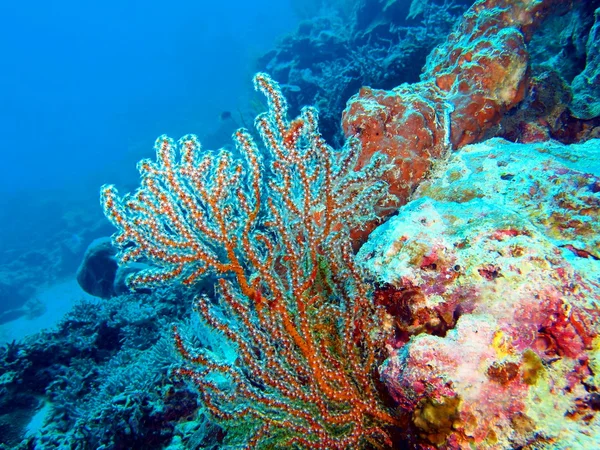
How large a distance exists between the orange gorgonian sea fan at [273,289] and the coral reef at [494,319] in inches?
11.7

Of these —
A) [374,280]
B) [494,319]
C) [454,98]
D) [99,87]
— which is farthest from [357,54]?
[99,87]

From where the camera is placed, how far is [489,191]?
323cm

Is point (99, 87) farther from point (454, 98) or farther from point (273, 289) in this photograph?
point (273, 289)

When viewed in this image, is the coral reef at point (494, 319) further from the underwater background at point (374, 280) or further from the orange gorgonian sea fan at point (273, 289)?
the orange gorgonian sea fan at point (273, 289)

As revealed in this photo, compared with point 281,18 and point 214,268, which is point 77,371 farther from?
point 281,18

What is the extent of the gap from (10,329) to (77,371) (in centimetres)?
1755

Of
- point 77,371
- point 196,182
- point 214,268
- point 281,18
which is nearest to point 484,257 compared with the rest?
point 214,268

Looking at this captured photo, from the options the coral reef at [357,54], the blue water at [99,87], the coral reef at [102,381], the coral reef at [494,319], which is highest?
the blue water at [99,87]

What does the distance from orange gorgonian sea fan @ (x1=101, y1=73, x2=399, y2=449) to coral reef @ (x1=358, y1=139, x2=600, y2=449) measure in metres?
0.30

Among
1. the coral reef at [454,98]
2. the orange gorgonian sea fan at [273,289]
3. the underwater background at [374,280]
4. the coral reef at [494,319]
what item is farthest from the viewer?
the coral reef at [454,98]

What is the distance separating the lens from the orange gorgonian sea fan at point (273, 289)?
2.18 m

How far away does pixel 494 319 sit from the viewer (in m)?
1.94

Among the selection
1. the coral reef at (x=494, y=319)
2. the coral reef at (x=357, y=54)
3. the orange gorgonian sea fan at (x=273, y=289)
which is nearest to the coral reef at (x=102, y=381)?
the orange gorgonian sea fan at (x=273, y=289)

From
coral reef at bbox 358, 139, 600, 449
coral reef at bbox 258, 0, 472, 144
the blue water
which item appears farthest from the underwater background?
the blue water
